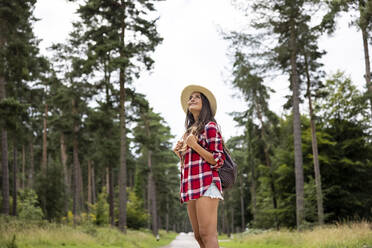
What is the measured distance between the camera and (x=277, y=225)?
87.6ft

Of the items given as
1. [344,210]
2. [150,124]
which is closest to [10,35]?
[344,210]

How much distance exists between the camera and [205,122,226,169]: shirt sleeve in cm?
320

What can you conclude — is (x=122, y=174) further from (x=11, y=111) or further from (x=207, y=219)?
(x=207, y=219)

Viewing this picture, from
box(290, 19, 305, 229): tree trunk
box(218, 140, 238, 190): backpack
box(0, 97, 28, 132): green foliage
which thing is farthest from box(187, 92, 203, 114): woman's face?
box(290, 19, 305, 229): tree trunk

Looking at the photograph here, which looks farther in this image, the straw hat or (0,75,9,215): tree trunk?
(0,75,9,215): tree trunk

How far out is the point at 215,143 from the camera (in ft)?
10.6

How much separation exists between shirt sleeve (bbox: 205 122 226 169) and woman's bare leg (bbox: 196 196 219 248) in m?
0.31

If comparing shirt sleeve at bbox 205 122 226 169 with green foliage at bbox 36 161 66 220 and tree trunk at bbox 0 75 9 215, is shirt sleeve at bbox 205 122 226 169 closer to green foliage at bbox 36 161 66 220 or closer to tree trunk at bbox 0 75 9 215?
tree trunk at bbox 0 75 9 215

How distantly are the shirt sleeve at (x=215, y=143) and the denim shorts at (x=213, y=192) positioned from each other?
6.7 inches

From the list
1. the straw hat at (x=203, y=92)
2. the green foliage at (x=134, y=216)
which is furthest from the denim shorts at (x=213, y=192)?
the green foliage at (x=134, y=216)

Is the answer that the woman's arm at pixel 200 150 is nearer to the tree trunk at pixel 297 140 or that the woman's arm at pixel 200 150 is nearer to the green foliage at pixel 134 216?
the tree trunk at pixel 297 140

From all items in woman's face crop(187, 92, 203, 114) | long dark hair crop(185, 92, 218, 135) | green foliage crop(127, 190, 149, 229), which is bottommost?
green foliage crop(127, 190, 149, 229)

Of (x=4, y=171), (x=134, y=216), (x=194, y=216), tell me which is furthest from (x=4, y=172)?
(x=134, y=216)

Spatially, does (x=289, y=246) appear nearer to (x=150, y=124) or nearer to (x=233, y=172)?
(x=233, y=172)
